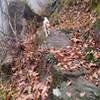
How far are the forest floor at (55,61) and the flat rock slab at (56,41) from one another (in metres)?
0.12

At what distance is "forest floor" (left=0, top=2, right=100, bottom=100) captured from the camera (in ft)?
19.1

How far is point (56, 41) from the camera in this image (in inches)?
285

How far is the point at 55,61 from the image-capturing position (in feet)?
20.4

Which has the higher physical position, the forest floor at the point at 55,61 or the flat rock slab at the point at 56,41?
the flat rock slab at the point at 56,41

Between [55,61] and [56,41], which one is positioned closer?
[55,61]

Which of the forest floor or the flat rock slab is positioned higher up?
the flat rock slab

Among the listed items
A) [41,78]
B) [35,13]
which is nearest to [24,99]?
[41,78]

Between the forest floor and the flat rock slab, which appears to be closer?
the forest floor

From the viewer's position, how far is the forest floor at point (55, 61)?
230 inches

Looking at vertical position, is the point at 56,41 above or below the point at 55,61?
above

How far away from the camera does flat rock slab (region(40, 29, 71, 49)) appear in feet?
23.0

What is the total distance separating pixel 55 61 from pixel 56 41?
109 cm

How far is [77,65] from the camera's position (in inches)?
230

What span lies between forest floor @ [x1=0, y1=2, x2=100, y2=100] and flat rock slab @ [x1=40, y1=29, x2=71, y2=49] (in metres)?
0.12
